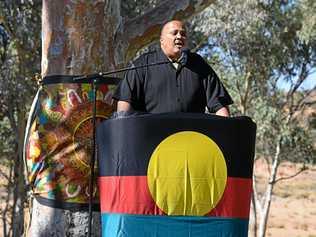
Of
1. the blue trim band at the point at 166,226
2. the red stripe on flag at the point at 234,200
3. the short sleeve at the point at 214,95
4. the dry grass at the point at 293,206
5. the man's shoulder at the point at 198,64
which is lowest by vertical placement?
the dry grass at the point at 293,206

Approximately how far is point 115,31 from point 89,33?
0.25m

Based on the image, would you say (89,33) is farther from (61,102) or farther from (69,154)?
(69,154)

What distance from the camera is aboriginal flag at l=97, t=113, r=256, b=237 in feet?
10.7

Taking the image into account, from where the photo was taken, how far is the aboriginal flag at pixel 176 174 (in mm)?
3268

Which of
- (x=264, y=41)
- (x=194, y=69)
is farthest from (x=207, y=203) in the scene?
(x=264, y=41)

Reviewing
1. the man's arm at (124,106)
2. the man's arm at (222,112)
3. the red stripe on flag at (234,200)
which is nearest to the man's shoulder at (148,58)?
the man's arm at (124,106)

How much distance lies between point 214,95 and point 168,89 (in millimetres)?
268

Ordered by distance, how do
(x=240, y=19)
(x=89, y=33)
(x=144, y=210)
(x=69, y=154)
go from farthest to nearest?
(x=240, y=19), (x=89, y=33), (x=69, y=154), (x=144, y=210)

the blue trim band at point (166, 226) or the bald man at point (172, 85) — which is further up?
the bald man at point (172, 85)

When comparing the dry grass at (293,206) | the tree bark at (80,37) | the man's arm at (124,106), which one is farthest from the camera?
the dry grass at (293,206)

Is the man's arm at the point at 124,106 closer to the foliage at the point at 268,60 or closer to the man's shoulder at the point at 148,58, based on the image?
the man's shoulder at the point at 148,58

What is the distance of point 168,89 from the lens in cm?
356

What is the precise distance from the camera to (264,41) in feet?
55.9

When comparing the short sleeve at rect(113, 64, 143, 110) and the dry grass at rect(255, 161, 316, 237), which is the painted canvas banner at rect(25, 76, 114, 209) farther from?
the dry grass at rect(255, 161, 316, 237)
